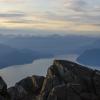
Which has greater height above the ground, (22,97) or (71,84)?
(71,84)

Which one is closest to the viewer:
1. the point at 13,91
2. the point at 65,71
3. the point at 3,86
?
the point at 3,86

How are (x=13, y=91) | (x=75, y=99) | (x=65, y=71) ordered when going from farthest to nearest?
1. (x=13, y=91)
2. (x=65, y=71)
3. (x=75, y=99)

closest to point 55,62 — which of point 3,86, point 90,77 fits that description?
point 90,77

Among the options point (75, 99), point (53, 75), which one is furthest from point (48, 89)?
point (75, 99)

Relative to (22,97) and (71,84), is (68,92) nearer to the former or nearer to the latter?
(71,84)

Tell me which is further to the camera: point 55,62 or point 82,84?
point 55,62

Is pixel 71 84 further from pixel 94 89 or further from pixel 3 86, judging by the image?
pixel 3 86
